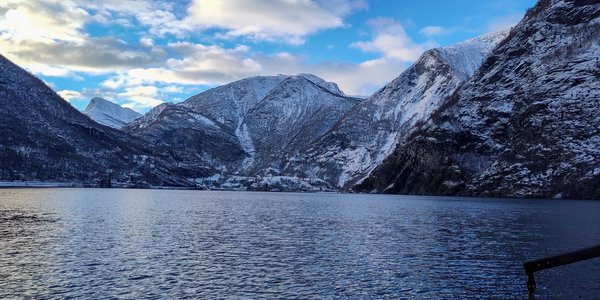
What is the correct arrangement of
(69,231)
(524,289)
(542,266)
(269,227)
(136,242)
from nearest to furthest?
1. (542,266)
2. (524,289)
3. (136,242)
4. (69,231)
5. (269,227)

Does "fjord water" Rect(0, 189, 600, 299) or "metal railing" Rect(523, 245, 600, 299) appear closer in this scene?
"metal railing" Rect(523, 245, 600, 299)

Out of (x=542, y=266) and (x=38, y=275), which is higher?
(x=542, y=266)

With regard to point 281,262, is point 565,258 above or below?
above

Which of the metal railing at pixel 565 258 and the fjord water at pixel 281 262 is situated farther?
the fjord water at pixel 281 262

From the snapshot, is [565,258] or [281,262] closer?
[565,258]

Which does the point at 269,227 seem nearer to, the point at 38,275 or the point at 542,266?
the point at 38,275

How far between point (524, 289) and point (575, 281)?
6.84 metres

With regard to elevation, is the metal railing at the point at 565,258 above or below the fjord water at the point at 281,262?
above

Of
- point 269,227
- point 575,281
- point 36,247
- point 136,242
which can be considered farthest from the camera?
point 269,227

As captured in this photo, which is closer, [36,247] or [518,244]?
[36,247]

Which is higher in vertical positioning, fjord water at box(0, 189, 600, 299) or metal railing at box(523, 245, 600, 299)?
metal railing at box(523, 245, 600, 299)

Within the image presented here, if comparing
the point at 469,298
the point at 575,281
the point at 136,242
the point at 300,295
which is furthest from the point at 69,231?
the point at 575,281

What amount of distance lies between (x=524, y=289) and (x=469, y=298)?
6927 mm

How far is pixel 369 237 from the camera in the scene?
84.4 meters
